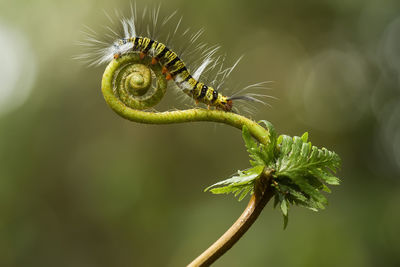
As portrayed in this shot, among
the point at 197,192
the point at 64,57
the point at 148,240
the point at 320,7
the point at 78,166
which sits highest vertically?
the point at 320,7

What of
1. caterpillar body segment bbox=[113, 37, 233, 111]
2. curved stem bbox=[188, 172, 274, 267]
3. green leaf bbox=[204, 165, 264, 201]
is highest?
caterpillar body segment bbox=[113, 37, 233, 111]

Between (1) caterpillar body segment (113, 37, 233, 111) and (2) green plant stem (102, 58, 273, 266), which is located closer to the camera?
(2) green plant stem (102, 58, 273, 266)

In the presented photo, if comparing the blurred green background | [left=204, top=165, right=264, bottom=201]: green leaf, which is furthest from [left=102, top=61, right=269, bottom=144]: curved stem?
the blurred green background

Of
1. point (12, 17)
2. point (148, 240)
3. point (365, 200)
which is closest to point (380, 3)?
point (365, 200)

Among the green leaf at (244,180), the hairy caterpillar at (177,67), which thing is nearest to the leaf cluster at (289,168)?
the green leaf at (244,180)

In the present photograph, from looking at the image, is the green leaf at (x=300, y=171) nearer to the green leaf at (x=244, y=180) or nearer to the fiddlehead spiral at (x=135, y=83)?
the green leaf at (x=244, y=180)

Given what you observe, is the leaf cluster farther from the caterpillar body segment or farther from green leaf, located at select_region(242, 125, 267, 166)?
the caterpillar body segment

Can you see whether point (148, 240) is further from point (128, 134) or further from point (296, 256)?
point (296, 256)

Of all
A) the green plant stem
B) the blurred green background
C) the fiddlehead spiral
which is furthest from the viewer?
the blurred green background
